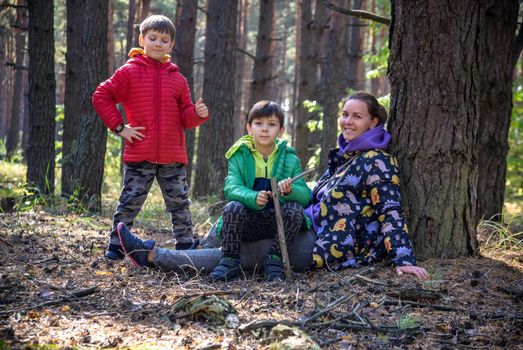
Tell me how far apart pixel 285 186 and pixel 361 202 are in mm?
744

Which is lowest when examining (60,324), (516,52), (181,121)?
(60,324)

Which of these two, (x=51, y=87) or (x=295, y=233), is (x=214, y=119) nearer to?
(x=51, y=87)

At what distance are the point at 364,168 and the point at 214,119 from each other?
19.0ft

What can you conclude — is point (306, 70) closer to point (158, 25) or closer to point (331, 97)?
point (331, 97)

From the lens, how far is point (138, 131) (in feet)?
14.9

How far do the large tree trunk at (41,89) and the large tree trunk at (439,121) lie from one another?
6094mm

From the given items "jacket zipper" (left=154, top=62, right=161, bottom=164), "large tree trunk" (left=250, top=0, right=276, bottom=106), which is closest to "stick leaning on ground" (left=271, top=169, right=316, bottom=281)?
"jacket zipper" (left=154, top=62, right=161, bottom=164)

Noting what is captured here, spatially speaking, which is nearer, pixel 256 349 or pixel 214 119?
pixel 256 349

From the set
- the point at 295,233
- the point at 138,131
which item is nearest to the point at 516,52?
the point at 295,233

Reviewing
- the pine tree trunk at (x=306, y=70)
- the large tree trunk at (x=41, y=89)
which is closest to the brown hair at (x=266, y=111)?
the large tree trunk at (x=41, y=89)


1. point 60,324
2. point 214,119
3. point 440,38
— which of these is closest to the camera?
point 60,324

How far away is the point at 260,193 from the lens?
3.79 metres

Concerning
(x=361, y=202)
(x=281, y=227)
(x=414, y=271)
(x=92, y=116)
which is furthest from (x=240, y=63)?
(x=414, y=271)

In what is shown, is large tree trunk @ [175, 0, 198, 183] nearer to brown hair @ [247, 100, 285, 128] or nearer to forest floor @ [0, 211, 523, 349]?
brown hair @ [247, 100, 285, 128]
